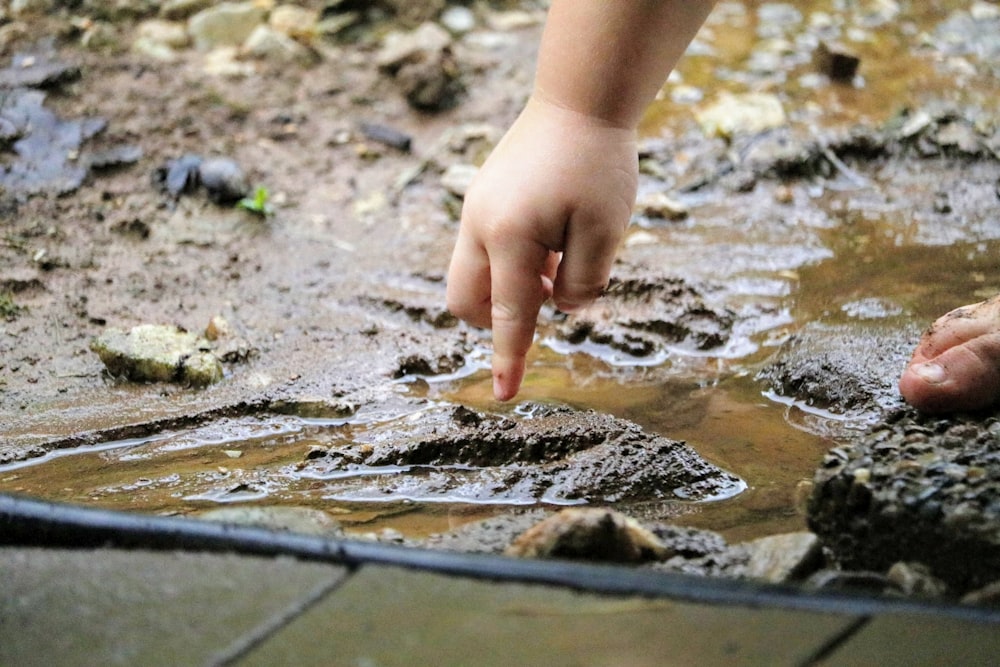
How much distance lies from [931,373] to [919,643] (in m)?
0.80

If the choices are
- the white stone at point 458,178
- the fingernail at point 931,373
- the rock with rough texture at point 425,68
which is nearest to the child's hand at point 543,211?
the fingernail at point 931,373

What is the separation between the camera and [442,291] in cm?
278

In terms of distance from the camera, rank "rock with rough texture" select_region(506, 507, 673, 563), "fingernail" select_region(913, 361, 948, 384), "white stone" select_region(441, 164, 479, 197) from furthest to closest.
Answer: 1. "white stone" select_region(441, 164, 479, 197)
2. "fingernail" select_region(913, 361, 948, 384)
3. "rock with rough texture" select_region(506, 507, 673, 563)

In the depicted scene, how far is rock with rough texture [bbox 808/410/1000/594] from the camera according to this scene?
1.25 m

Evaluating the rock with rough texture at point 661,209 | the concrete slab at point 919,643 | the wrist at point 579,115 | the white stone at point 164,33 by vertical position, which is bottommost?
the concrete slab at point 919,643

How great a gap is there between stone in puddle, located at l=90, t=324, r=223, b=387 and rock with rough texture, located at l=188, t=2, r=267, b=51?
231cm

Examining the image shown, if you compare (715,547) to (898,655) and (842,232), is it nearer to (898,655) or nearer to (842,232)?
(898,655)

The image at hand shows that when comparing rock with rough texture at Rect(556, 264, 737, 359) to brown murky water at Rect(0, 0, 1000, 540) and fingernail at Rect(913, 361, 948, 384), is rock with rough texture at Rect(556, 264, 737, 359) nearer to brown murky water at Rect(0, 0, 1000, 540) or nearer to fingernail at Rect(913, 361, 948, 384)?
brown murky water at Rect(0, 0, 1000, 540)

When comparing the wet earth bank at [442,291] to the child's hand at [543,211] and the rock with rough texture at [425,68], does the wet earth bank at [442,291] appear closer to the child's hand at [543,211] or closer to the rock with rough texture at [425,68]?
the rock with rough texture at [425,68]

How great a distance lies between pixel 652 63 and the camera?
4.76ft

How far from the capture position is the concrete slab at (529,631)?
3.22 feet

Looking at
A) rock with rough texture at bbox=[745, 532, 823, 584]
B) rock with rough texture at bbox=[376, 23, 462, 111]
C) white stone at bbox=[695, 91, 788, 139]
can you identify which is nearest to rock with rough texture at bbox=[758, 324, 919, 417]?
rock with rough texture at bbox=[745, 532, 823, 584]

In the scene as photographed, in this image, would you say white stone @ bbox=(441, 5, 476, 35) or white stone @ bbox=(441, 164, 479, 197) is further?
white stone @ bbox=(441, 5, 476, 35)

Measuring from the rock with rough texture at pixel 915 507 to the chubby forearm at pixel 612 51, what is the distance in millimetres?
638
